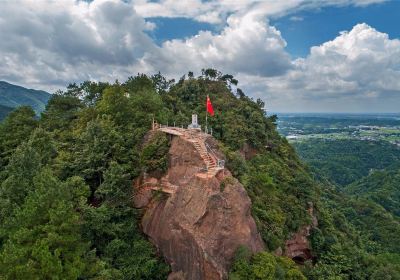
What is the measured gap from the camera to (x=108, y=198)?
26953 millimetres

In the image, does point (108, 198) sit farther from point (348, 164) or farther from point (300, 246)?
point (348, 164)

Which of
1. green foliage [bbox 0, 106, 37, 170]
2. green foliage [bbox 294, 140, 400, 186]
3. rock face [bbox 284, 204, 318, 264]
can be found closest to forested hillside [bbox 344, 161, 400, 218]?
green foliage [bbox 294, 140, 400, 186]

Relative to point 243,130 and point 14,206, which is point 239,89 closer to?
point 243,130

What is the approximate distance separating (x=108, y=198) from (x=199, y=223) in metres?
8.10

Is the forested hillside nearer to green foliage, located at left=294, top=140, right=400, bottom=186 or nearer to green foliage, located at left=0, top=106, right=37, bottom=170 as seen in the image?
green foliage, located at left=294, top=140, right=400, bottom=186

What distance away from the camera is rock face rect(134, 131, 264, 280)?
2316 cm

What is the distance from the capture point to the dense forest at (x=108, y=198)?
65.0ft

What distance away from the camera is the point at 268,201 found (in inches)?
1347

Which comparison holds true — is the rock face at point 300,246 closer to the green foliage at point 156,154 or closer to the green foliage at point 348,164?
the green foliage at point 156,154

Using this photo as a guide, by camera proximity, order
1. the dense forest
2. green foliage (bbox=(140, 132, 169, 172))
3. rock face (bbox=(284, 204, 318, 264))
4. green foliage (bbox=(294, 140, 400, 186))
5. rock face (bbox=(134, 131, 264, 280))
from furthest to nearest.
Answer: green foliage (bbox=(294, 140, 400, 186)) < rock face (bbox=(284, 204, 318, 264)) < green foliage (bbox=(140, 132, 169, 172)) < rock face (bbox=(134, 131, 264, 280)) < the dense forest

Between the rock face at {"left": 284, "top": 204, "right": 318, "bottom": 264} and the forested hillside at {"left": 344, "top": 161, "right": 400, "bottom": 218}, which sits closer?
the rock face at {"left": 284, "top": 204, "right": 318, "bottom": 264}

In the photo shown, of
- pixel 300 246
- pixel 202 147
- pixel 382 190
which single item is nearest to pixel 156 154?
pixel 202 147

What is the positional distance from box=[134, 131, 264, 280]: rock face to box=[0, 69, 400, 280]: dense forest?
99 centimetres

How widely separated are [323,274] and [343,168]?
5753 inches
